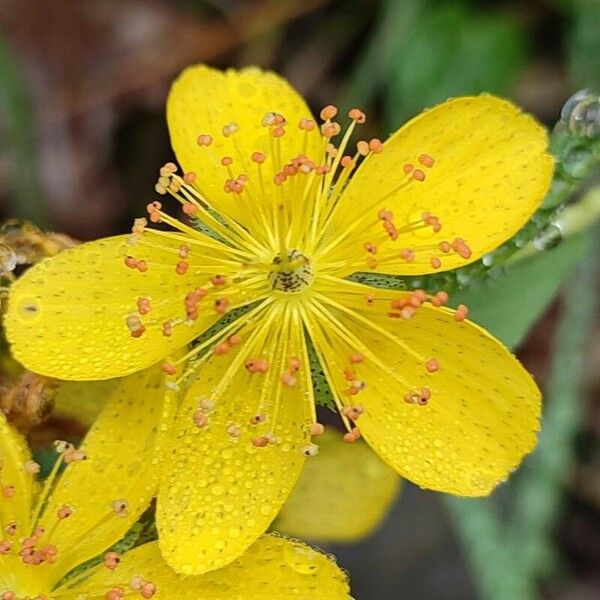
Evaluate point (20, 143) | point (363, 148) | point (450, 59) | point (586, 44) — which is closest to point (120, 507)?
point (363, 148)

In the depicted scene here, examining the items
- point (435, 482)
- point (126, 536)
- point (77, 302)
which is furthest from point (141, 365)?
point (435, 482)

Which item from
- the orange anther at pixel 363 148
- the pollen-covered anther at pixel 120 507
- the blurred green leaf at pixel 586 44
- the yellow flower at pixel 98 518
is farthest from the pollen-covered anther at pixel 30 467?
the blurred green leaf at pixel 586 44

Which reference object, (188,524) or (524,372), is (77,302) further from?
(524,372)

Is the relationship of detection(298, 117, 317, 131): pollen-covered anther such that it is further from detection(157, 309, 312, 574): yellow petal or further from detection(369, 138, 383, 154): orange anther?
detection(157, 309, 312, 574): yellow petal

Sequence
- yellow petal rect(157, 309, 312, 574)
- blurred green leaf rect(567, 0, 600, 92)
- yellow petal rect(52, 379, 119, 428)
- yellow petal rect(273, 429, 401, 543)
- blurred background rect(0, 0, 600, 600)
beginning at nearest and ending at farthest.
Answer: yellow petal rect(157, 309, 312, 574) < yellow petal rect(52, 379, 119, 428) < yellow petal rect(273, 429, 401, 543) < blurred background rect(0, 0, 600, 600) < blurred green leaf rect(567, 0, 600, 92)

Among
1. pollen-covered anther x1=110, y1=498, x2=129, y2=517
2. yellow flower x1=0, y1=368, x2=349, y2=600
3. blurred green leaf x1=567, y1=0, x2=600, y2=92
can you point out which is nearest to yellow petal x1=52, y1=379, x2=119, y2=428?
yellow flower x1=0, y1=368, x2=349, y2=600
